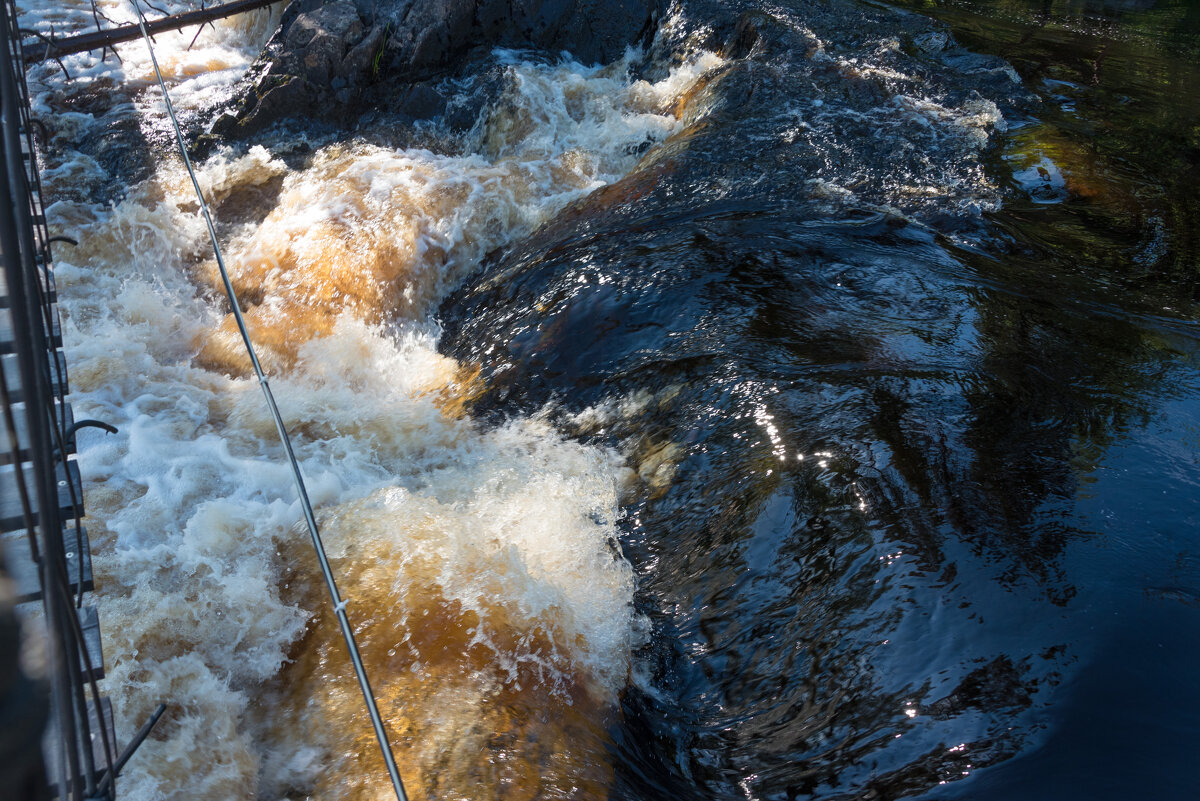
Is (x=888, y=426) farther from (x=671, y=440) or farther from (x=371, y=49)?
(x=371, y=49)

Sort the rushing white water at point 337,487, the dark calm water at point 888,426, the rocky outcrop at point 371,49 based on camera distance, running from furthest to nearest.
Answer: the rocky outcrop at point 371,49 < the rushing white water at point 337,487 < the dark calm water at point 888,426

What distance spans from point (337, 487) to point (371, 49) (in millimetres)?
4946

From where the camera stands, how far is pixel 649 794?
7.52 ft

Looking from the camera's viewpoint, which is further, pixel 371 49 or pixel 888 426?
pixel 371 49

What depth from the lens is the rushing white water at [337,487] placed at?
95.3 inches

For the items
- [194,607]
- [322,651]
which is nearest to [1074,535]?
[322,651]

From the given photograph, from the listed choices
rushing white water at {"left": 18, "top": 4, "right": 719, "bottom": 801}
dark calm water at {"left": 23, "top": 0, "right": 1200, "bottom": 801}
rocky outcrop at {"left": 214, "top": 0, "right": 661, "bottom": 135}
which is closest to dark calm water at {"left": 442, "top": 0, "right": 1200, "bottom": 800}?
dark calm water at {"left": 23, "top": 0, "right": 1200, "bottom": 801}

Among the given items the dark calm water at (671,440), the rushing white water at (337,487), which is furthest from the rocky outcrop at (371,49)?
the rushing white water at (337,487)

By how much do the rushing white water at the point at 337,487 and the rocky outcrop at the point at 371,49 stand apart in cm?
64

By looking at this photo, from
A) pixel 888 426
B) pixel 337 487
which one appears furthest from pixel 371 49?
pixel 888 426

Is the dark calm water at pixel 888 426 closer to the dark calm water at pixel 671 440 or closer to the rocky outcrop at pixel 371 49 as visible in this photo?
the dark calm water at pixel 671 440

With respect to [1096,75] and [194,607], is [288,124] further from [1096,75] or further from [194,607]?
[1096,75]

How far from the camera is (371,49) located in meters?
6.81

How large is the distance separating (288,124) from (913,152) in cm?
514
